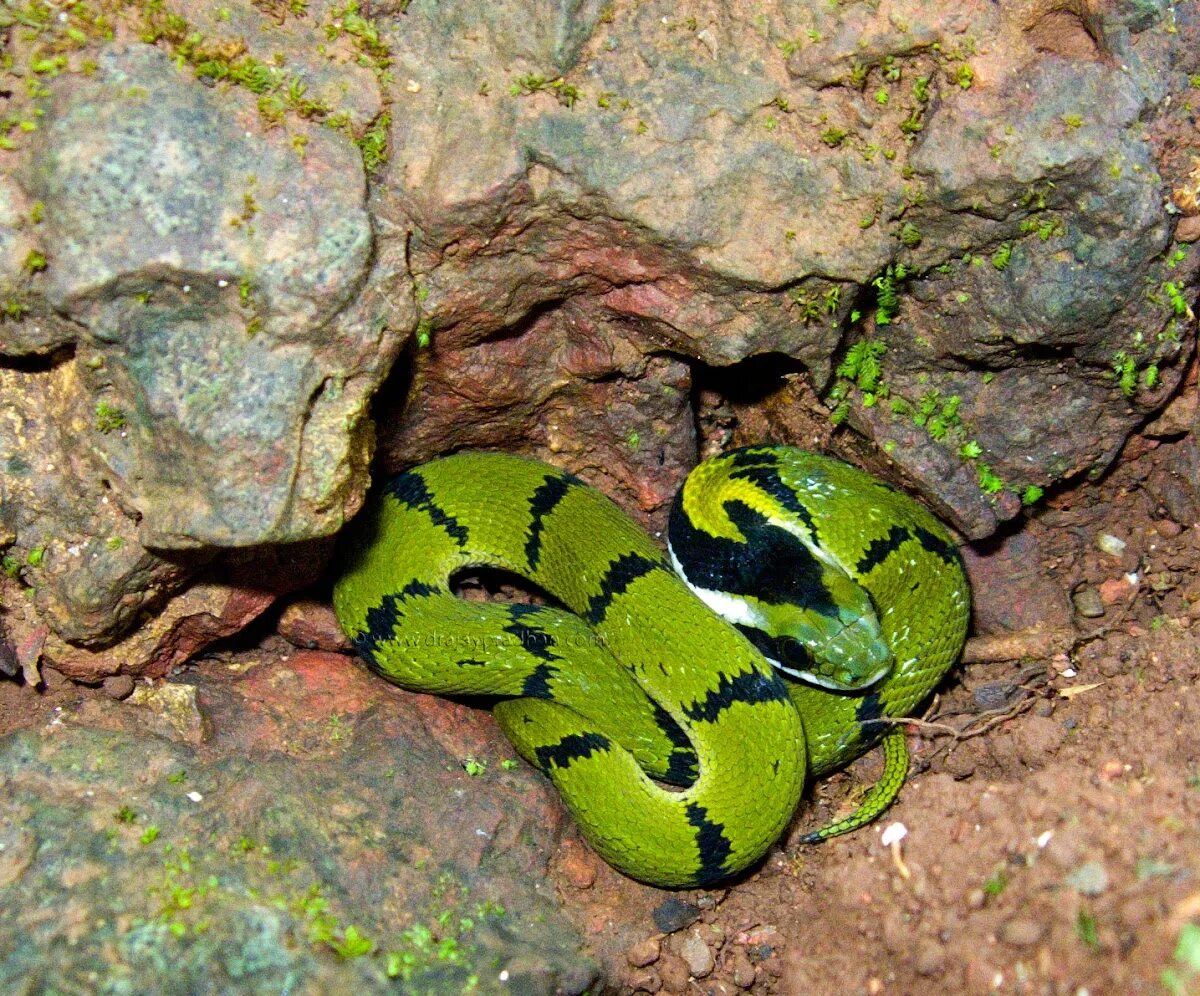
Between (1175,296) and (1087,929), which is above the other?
(1175,296)

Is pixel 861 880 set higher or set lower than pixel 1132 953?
lower

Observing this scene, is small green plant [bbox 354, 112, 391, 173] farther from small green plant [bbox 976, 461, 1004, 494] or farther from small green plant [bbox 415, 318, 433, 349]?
small green plant [bbox 976, 461, 1004, 494]

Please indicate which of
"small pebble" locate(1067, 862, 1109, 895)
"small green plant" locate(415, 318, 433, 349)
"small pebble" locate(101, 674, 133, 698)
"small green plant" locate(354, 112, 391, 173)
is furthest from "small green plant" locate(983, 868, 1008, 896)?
"small pebble" locate(101, 674, 133, 698)

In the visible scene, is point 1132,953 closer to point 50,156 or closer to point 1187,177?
Answer: point 1187,177

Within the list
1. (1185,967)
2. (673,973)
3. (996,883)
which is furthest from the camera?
(673,973)

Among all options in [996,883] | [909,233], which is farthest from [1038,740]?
[909,233]

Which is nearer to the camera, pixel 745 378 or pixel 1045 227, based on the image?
pixel 1045 227

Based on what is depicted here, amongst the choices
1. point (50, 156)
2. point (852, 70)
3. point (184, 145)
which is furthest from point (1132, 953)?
point (50, 156)

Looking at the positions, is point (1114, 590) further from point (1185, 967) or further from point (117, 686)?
point (117, 686)
